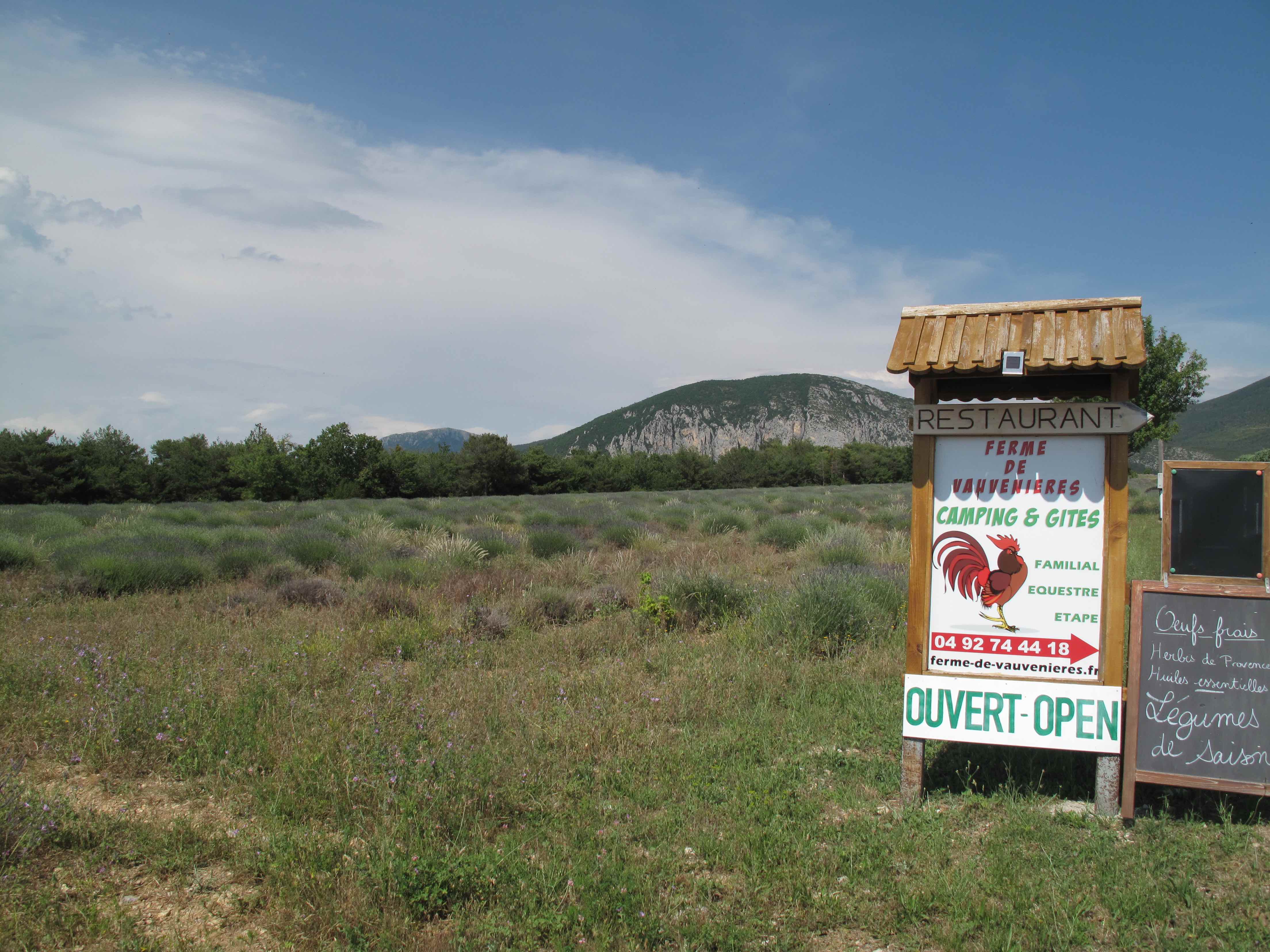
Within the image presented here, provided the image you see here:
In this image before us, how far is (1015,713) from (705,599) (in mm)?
4790

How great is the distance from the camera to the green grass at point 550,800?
124 inches

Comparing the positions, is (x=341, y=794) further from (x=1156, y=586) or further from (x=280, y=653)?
(x=1156, y=586)

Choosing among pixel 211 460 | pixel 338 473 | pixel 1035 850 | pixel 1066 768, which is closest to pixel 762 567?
pixel 1066 768

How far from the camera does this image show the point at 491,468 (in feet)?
231

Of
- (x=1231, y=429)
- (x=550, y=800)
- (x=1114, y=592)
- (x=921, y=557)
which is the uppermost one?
(x=1231, y=429)

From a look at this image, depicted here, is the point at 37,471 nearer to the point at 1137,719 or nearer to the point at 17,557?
the point at 17,557

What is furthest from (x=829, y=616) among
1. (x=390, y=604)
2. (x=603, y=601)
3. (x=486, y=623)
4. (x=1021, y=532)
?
(x=390, y=604)

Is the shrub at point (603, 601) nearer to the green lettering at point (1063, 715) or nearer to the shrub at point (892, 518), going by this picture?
the green lettering at point (1063, 715)

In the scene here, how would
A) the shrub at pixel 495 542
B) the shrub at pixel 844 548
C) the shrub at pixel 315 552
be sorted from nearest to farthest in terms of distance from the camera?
1. the shrub at pixel 315 552
2. the shrub at pixel 844 548
3. the shrub at pixel 495 542

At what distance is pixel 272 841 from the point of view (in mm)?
3594

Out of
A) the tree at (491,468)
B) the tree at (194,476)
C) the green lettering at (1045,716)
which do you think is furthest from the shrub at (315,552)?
the tree at (491,468)

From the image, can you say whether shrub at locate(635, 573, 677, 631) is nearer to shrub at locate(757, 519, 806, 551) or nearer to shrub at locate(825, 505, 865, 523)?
shrub at locate(757, 519, 806, 551)

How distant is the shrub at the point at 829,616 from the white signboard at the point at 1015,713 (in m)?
2.81

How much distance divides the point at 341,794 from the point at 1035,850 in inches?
149
